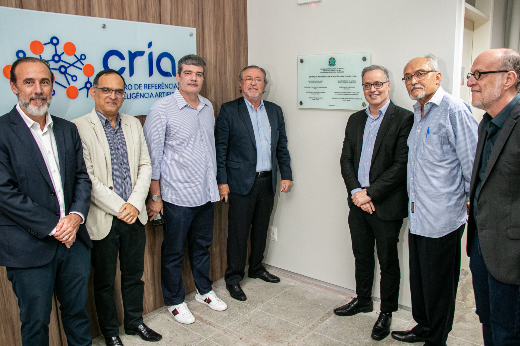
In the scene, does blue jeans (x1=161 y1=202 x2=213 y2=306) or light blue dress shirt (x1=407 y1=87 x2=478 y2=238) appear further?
blue jeans (x1=161 y1=202 x2=213 y2=306)

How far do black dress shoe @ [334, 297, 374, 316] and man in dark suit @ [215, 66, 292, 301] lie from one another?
29.8 inches

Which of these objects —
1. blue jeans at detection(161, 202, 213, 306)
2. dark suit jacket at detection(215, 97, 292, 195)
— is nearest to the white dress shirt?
blue jeans at detection(161, 202, 213, 306)

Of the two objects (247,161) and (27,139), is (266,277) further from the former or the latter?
(27,139)

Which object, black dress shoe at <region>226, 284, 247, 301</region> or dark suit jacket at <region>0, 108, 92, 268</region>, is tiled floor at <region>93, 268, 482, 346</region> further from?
dark suit jacket at <region>0, 108, 92, 268</region>

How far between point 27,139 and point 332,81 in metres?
2.16

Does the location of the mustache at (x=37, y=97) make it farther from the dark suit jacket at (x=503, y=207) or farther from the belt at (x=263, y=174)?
the dark suit jacket at (x=503, y=207)

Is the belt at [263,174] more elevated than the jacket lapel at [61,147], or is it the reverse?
the jacket lapel at [61,147]

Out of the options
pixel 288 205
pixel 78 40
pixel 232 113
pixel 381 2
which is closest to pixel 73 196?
pixel 78 40

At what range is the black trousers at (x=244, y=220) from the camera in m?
3.32

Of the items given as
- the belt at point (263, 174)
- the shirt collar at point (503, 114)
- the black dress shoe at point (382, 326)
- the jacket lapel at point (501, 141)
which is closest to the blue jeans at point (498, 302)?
the jacket lapel at point (501, 141)

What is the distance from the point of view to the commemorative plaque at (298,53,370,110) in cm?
310

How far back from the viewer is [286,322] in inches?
116

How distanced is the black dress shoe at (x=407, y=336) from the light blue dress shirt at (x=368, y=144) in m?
0.96

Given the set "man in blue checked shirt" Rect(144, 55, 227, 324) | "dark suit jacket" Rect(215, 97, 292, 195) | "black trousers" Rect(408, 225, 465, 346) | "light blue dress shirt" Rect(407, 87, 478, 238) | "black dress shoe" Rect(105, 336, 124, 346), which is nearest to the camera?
"light blue dress shirt" Rect(407, 87, 478, 238)
